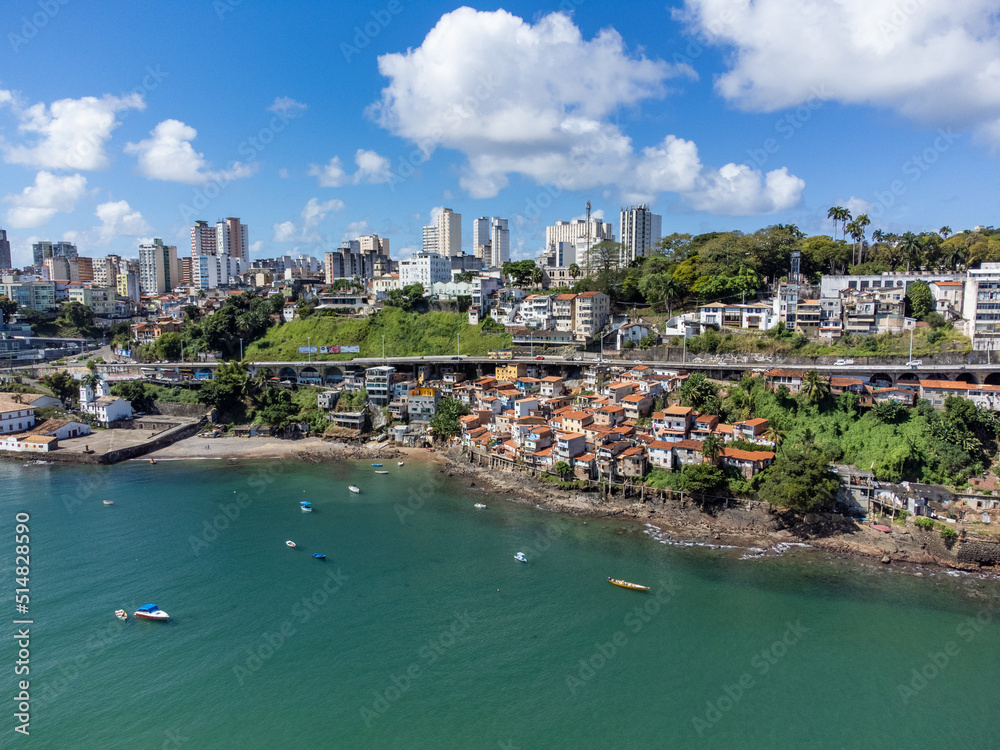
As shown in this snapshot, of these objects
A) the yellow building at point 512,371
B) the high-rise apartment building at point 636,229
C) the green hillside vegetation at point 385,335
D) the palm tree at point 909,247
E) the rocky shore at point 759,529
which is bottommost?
the rocky shore at point 759,529

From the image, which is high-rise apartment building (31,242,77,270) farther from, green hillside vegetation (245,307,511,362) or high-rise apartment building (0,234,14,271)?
green hillside vegetation (245,307,511,362)

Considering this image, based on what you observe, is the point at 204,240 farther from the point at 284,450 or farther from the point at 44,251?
the point at 284,450

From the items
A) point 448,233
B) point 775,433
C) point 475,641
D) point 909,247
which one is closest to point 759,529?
point 775,433

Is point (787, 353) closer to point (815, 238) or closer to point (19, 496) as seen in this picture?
point (815, 238)

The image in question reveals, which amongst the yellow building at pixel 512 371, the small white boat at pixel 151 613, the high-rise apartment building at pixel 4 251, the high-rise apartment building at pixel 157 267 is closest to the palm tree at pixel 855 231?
the yellow building at pixel 512 371

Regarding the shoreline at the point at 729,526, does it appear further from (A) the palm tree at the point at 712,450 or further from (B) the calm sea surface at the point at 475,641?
(A) the palm tree at the point at 712,450

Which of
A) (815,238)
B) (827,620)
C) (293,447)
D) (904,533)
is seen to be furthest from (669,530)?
(815,238)
